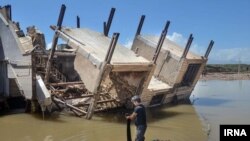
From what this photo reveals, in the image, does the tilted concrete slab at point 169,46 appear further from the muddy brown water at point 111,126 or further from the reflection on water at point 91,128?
the reflection on water at point 91,128

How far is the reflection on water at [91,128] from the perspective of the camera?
11.5 metres

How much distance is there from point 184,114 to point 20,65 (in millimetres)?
7866

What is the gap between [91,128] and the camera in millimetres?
12898

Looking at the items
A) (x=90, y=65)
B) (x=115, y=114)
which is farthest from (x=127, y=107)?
(x=90, y=65)

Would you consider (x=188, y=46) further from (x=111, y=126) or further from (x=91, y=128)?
(x=91, y=128)

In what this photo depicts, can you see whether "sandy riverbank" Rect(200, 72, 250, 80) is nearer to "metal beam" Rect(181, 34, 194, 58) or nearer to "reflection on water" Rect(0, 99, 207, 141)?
"metal beam" Rect(181, 34, 194, 58)

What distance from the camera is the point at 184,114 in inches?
685

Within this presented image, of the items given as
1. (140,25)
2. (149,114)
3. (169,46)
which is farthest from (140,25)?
(149,114)

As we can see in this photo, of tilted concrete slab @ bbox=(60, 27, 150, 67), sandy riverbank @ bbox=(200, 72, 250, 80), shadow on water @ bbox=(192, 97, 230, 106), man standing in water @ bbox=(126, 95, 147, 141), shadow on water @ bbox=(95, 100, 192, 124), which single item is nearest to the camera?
man standing in water @ bbox=(126, 95, 147, 141)

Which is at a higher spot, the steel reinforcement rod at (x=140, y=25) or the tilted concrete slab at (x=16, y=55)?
the steel reinforcement rod at (x=140, y=25)

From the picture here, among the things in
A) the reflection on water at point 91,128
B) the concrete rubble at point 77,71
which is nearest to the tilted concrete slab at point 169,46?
the concrete rubble at point 77,71

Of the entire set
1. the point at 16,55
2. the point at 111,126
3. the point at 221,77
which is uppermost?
the point at 16,55

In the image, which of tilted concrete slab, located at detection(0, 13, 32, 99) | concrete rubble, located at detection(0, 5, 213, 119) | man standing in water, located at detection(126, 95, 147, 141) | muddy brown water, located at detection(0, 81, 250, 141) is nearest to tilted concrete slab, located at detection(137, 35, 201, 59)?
concrete rubble, located at detection(0, 5, 213, 119)

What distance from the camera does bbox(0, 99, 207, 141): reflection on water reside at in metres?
11.5
